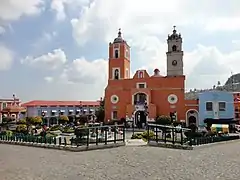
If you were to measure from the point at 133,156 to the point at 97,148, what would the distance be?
3740 millimetres

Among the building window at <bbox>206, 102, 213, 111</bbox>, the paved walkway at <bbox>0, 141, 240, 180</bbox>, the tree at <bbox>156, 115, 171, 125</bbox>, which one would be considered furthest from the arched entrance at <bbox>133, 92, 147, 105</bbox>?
the paved walkway at <bbox>0, 141, 240, 180</bbox>

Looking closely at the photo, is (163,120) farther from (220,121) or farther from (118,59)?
(118,59)

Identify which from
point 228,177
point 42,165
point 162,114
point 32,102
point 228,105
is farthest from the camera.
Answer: point 32,102

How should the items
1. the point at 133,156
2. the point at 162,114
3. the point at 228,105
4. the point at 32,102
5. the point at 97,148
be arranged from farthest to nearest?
the point at 32,102
the point at 162,114
the point at 228,105
the point at 97,148
the point at 133,156

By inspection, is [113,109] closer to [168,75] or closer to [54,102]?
[168,75]

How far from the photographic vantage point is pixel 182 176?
10328 millimetres

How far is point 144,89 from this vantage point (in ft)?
153

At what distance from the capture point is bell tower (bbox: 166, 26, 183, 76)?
4716cm

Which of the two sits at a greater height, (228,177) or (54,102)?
(54,102)

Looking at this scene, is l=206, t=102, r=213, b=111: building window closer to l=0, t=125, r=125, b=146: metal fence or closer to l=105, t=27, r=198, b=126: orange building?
l=105, t=27, r=198, b=126: orange building

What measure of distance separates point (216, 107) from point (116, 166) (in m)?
33.5

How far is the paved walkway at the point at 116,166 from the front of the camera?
10.4 metres

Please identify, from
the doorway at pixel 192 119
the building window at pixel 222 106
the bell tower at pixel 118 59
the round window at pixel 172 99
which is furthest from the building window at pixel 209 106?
the bell tower at pixel 118 59

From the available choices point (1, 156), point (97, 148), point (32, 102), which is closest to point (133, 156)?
point (97, 148)
